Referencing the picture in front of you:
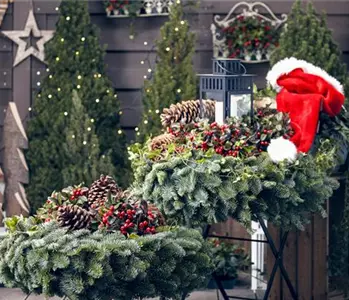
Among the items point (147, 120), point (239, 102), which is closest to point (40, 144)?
point (147, 120)

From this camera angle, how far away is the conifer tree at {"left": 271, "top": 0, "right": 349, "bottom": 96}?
8.99 metres

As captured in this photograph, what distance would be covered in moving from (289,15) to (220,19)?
0.67 meters

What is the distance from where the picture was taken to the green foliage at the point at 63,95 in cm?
927

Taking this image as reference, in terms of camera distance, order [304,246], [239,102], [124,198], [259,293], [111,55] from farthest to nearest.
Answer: [111,55], [259,293], [304,246], [239,102], [124,198]

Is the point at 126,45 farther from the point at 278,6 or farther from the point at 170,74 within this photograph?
the point at 278,6

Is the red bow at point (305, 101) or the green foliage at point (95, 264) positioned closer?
the green foliage at point (95, 264)

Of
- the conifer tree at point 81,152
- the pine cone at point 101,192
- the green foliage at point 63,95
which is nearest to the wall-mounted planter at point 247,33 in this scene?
the green foliage at point 63,95

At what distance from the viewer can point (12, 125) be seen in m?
9.45

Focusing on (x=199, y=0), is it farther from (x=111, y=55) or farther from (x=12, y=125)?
(x=12, y=125)

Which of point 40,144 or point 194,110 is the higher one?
point 194,110

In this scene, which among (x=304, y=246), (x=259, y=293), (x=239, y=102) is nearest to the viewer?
Answer: (x=239, y=102)

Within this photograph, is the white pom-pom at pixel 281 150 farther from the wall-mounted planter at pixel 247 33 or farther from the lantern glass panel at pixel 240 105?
the wall-mounted planter at pixel 247 33

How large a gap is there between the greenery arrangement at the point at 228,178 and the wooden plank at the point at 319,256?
4.19ft

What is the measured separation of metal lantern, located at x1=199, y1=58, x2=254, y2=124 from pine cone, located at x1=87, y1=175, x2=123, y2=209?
34.1 inches
